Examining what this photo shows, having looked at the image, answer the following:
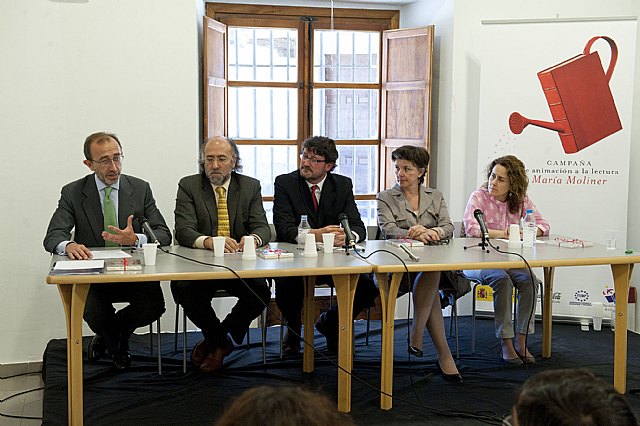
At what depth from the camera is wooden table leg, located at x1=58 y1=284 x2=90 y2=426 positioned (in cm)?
304

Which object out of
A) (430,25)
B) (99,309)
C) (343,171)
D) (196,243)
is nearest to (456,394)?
(196,243)

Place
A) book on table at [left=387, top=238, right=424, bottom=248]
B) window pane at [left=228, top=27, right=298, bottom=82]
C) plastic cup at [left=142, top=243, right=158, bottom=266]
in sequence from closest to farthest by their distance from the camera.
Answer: plastic cup at [left=142, top=243, right=158, bottom=266], book on table at [left=387, top=238, right=424, bottom=248], window pane at [left=228, top=27, right=298, bottom=82]

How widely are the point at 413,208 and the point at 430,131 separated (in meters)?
1.24

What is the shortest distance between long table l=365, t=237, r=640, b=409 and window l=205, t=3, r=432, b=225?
1.76 meters

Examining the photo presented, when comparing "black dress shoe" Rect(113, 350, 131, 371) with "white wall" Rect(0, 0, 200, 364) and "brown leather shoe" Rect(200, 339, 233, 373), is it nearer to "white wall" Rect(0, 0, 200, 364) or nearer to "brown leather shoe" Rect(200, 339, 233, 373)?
"brown leather shoe" Rect(200, 339, 233, 373)

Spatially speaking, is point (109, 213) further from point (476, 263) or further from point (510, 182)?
point (510, 182)

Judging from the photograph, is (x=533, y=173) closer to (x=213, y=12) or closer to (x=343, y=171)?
(x=343, y=171)

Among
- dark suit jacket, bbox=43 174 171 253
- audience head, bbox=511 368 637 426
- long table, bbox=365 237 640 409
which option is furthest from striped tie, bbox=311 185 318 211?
audience head, bbox=511 368 637 426

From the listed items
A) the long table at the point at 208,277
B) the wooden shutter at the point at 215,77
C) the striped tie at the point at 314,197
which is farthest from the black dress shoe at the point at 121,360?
the wooden shutter at the point at 215,77

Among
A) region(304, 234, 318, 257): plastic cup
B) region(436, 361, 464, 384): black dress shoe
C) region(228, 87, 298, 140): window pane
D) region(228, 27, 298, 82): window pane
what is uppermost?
region(228, 27, 298, 82): window pane

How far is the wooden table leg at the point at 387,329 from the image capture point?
3414 mm

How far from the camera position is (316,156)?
427 cm

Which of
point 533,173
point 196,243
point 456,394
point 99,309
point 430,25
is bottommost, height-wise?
point 456,394

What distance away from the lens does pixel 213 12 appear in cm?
540
